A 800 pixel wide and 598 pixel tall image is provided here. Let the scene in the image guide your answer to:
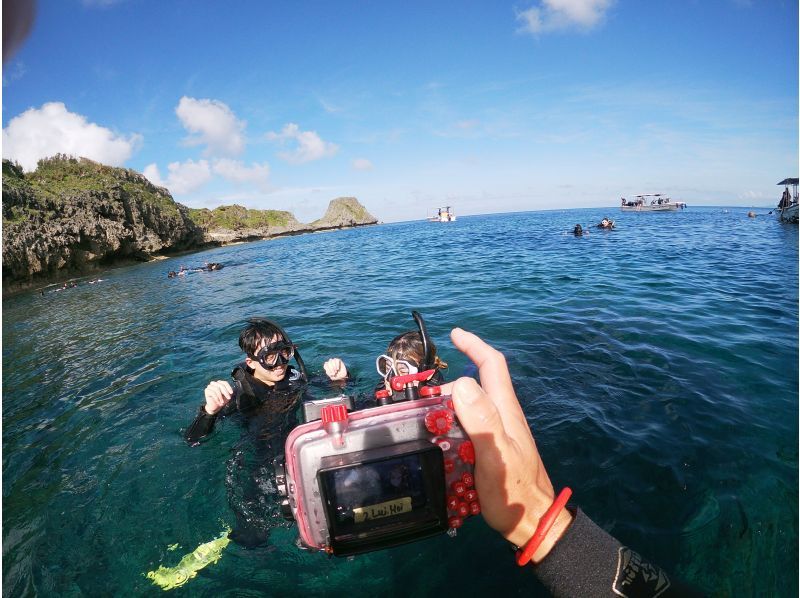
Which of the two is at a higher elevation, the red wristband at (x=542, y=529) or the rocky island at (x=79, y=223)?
the rocky island at (x=79, y=223)

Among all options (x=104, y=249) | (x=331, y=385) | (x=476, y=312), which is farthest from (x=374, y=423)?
(x=104, y=249)

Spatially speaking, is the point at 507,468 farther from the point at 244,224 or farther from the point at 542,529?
the point at 244,224

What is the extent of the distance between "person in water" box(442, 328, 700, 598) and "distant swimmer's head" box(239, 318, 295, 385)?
10.8 feet

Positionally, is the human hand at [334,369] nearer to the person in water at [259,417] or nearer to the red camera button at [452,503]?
the person in water at [259,417]

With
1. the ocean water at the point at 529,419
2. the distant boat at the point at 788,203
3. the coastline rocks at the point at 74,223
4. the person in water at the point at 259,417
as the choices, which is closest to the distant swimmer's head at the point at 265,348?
the person in water at the point at 259,417

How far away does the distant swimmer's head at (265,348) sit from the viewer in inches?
183

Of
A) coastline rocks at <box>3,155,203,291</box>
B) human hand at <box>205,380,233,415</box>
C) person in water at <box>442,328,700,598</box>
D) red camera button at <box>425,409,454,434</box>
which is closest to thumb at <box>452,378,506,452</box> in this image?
person in water at <box>442,328,700,598</box>

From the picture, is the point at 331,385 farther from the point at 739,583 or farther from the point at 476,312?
the point at 476,312

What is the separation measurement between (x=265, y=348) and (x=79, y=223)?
1568 inches

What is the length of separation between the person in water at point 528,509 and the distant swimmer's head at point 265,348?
3.29 m

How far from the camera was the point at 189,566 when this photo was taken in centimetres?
352

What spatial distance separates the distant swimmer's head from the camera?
183 inches

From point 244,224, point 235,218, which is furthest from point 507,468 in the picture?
point 235,218

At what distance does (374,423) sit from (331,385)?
3816 mm
